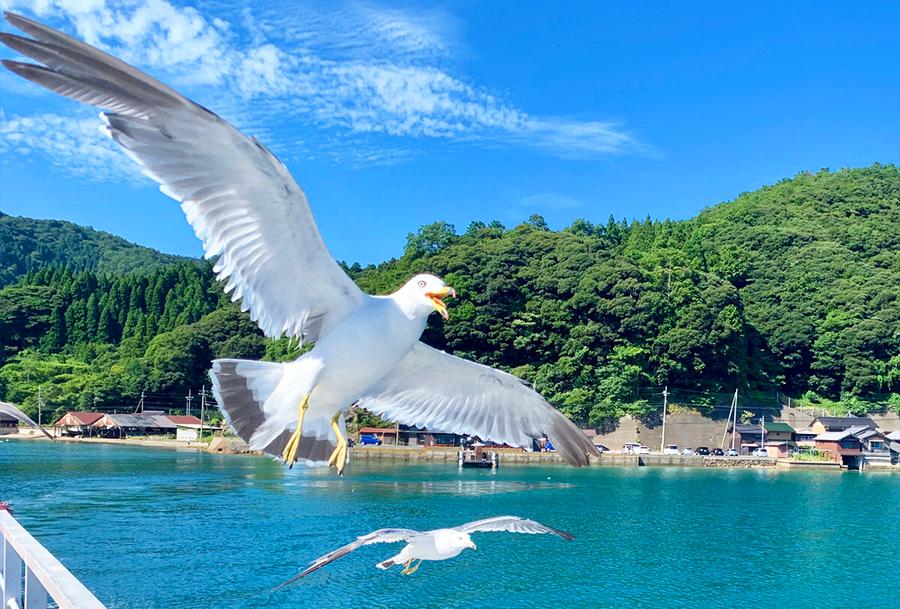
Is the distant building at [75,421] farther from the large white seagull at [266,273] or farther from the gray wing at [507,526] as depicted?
the large white seagull at [266,273]

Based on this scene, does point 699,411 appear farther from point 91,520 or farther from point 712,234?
point 91,520

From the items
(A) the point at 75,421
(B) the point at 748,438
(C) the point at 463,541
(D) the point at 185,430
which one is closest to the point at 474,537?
(C) the point at 463,541

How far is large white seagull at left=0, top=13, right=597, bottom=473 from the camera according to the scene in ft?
8.16

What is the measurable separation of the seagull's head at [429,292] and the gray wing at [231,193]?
1.36 feet

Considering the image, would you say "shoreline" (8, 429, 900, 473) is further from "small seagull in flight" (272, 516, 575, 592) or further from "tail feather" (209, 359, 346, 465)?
"tail feather" (209, 359, 346, 465)

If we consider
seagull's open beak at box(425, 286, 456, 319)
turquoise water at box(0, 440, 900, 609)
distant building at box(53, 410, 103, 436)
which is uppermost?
seagull's open beak at box(425, 286, 456, 319)

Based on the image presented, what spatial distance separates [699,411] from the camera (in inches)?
2002

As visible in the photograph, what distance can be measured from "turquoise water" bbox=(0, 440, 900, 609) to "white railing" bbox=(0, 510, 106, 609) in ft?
46.4

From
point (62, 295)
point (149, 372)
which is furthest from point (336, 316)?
point (62, 295)

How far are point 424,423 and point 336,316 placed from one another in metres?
1.11

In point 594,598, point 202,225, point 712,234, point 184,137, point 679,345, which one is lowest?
point 594,598

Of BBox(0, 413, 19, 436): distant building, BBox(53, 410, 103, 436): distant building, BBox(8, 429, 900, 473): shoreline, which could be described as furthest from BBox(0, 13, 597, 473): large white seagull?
BBox(0, 413, 19, 436): distant building

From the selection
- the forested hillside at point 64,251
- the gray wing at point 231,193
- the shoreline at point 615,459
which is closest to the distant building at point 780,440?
the shoreline at point 615,459

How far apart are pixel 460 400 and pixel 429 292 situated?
5.20ft
